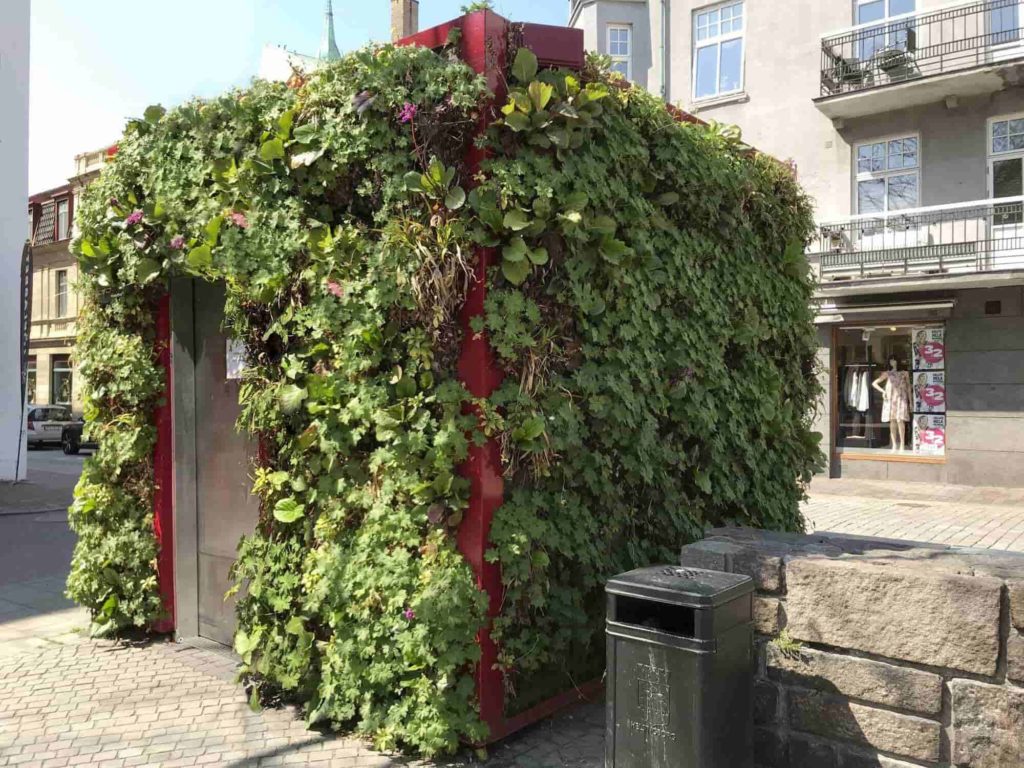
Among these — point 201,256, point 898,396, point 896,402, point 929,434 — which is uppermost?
point 201,256

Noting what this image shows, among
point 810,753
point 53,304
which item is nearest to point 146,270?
point 810,753

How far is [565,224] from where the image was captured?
13.4ft

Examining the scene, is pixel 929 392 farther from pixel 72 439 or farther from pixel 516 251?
pixel 72 439

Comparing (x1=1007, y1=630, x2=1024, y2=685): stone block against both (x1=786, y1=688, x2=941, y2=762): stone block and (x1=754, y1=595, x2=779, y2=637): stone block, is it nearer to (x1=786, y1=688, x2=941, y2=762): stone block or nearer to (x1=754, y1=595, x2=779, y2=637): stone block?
(x1=786, y1=688, x2=941, y2=762): stone block

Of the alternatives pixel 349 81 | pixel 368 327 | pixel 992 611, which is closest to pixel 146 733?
pixel 368 327

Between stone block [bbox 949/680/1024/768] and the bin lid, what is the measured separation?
2.99ft

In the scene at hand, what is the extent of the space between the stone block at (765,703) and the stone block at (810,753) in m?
0.12

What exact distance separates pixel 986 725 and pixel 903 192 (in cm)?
1547

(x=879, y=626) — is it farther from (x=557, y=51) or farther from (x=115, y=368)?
(x=115, y=368)

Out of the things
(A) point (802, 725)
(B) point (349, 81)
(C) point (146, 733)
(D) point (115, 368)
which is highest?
(B) point (349, 81)

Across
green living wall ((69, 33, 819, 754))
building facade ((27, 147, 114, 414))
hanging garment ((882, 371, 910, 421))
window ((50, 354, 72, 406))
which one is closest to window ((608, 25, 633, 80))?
hanging garment ((882, 371, 910, 421))

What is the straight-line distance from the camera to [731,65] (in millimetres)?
18906

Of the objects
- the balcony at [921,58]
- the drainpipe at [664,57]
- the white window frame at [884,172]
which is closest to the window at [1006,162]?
the balcony at [921,58]

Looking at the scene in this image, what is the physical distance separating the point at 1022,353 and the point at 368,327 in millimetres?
14425
